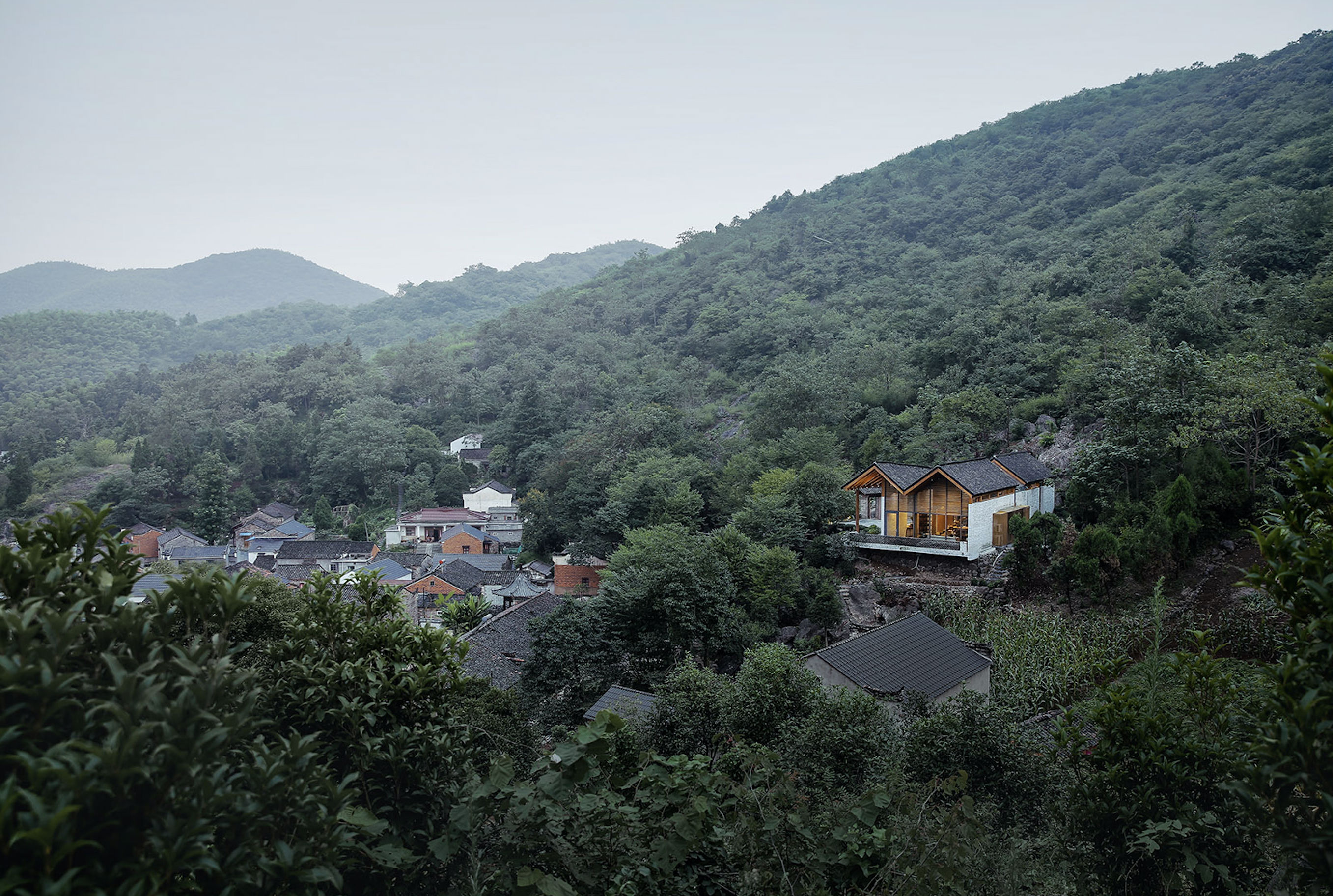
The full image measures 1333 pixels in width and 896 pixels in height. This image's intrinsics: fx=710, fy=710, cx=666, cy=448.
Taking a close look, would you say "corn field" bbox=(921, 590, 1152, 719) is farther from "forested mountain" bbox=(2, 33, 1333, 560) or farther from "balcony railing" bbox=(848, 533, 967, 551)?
"forested mountain" bbox=(2, 33, 1333, 560)

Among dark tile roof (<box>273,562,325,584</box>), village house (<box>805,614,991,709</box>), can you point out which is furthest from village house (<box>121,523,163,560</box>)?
village house (<box>805,614,991,709</box>)

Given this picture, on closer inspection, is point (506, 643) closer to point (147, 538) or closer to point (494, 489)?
point (494, 489)

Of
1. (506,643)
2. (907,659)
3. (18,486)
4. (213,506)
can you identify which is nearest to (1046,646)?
(907,659)

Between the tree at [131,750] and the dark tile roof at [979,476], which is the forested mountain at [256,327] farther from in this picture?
the tree at [131,750]

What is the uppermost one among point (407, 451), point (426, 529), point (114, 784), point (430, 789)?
point (114, 784)

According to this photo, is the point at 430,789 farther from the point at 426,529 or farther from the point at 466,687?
the point at 426,529

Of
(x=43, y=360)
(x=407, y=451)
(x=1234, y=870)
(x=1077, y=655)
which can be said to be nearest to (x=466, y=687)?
(x=1234, y=870)

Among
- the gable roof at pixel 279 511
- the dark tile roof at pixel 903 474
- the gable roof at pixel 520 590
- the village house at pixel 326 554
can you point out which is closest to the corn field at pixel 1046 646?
the dark tile roof at pixel 903 474
